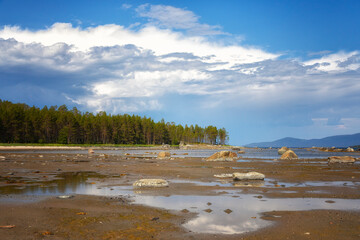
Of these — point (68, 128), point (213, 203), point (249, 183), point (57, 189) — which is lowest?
point (249, 183)

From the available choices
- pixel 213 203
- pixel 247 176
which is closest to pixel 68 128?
pixel 247 176

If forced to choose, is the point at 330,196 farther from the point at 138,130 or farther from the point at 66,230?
the point at 138,130

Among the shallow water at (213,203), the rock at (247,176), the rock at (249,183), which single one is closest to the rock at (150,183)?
the shallow water at (213,203)

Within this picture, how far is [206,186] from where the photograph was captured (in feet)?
63.1

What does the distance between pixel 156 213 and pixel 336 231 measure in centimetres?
632

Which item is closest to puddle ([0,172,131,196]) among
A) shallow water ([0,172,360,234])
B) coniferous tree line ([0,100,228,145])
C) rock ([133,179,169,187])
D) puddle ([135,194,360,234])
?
shallow water ([0,172,360,234])

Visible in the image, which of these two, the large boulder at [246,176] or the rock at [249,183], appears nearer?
the rock at [249,183]

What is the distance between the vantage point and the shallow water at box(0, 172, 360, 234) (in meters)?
10.2

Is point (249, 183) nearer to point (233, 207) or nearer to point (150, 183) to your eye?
point (150, 183)

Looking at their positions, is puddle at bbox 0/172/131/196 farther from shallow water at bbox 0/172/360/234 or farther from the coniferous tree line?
the coniferous tree line

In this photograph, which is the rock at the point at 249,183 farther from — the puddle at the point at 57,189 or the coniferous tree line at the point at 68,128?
the coniferous tree line at the point at 68,128

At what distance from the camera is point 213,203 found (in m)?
13.8

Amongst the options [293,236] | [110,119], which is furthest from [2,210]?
[110,119]

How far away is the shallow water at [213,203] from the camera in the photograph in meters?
10.2
